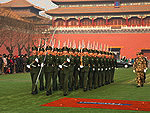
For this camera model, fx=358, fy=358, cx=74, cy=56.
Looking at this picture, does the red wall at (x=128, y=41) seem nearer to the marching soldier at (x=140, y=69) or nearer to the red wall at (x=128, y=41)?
the red wall at (x=128, y=41)

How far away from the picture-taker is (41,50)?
1184cm

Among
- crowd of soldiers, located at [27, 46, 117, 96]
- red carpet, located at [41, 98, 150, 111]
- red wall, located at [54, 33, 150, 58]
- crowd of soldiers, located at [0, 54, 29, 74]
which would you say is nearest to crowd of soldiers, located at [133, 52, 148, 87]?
crowd of soldiers, located at [27, 46, 117, 96]

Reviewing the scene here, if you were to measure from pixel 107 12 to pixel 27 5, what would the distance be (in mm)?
17745

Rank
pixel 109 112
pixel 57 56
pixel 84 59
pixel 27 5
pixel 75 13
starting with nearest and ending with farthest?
1. pixel 109 112
2. pixel 57 56
3. pixel 84 59
4. pixel 75 13
5. pixel 27 5

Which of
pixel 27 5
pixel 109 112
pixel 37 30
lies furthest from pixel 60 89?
pixel 27 5

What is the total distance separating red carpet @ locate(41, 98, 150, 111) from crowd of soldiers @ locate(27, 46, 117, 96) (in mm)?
1454

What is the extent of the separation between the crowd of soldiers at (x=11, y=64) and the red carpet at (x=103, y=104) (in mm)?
14017

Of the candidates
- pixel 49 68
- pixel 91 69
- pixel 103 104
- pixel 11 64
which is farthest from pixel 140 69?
pixel 11 64

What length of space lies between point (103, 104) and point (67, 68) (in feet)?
8.78

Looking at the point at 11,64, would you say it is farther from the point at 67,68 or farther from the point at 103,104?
the point at 103,104

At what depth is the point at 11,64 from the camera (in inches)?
973

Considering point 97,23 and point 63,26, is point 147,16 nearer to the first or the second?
point 97,23

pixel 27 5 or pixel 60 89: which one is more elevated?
pixel 27 5

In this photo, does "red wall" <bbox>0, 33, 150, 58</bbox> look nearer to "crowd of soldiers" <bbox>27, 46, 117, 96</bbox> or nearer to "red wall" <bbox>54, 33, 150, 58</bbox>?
"red wall" <bbox>54, 33, 150, 58</bbox>
